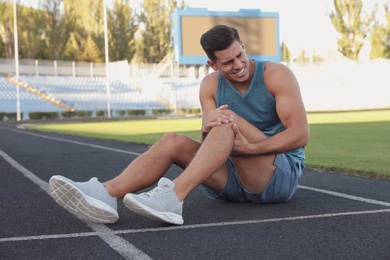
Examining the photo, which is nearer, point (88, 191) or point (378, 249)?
point (378, 249)

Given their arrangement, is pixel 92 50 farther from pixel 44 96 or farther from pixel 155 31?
pixel 44 96

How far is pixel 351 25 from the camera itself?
200 feet

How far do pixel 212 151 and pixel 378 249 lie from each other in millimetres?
1108

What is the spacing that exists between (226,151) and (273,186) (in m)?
0.58

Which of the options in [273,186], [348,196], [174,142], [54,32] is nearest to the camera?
[174,142]

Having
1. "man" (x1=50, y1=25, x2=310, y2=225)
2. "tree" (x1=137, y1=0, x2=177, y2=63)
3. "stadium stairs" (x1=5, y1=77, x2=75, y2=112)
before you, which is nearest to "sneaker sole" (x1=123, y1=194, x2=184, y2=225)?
"man" (x1=50, y1=25, x2=310, y2=225)

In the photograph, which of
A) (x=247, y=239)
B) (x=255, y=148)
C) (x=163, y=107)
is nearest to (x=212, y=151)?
(x=255, y=148)

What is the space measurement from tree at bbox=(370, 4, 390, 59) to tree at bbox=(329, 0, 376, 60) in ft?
2.81

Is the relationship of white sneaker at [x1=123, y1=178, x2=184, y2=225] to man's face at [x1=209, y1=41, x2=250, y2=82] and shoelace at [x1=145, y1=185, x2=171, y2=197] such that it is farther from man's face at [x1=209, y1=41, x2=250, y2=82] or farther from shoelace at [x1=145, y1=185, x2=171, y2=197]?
man's face at [x1=209, y1=41, x2=250, y2=82]

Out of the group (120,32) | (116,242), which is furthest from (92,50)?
(116,242)

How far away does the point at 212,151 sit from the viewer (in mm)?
3494

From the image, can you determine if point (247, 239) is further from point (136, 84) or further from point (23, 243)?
point (136, 84)

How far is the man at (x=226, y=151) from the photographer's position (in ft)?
11.3

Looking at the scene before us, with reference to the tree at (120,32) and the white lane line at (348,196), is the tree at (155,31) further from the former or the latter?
the white lane line at (348,196)
